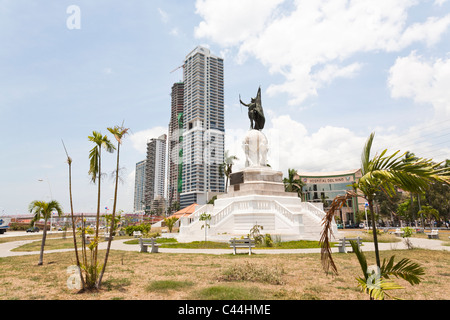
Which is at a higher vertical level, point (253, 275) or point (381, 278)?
point (381, 278)

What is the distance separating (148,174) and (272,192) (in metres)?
123

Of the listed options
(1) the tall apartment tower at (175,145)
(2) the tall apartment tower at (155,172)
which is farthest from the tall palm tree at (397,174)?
(2) the tall apartment tower at (155,172)

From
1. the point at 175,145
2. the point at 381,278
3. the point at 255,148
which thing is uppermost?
the point at 175,145

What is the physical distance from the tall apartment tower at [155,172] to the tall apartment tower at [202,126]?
64.1 feet

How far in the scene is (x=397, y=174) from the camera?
4.84 metres

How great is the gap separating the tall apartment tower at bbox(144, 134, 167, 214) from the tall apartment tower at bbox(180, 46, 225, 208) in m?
19.5

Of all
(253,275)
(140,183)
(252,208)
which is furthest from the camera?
(140,183)

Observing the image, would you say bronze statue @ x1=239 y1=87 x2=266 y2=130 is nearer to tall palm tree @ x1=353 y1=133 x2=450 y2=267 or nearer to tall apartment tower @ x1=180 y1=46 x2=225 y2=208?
tall palm tree @ x1=353 y1=133 x2=450 y2=267

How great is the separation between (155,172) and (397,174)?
6312 inches

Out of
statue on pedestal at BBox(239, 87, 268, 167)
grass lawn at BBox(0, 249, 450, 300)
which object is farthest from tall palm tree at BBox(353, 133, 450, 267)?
statue on pedestal at BBox(239, 87, 268, 167)

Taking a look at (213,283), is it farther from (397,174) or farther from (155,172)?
(155,172)

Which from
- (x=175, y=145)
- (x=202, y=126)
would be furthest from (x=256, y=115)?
(x=175, y=145)

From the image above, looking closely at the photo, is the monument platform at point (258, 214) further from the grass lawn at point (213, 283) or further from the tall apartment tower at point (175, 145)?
the tall apartment tower at point (175, 145)
